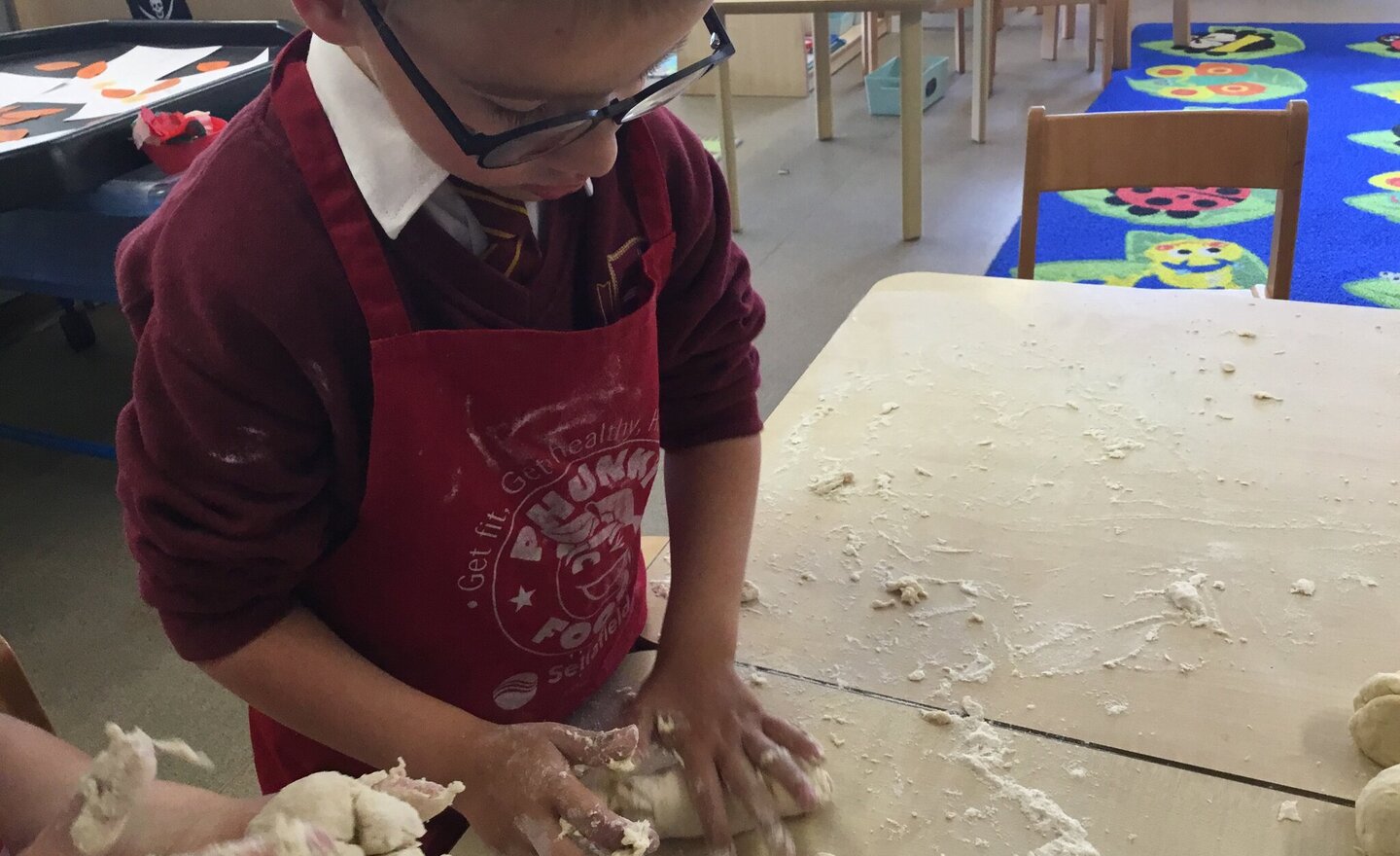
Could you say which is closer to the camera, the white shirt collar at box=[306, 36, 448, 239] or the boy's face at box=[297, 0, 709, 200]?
the boy's face at box=[297, 0, 709, 200]

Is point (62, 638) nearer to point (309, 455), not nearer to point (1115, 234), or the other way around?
point (309, 455)

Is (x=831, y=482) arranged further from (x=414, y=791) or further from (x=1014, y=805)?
(x=414, y=791)

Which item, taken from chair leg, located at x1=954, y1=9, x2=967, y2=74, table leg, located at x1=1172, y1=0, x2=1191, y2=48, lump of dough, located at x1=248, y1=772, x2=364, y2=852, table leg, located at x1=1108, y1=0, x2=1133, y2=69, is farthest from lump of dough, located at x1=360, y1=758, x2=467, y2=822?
table leg, located at x1=1172, y1=0, x2=1191, y2=48

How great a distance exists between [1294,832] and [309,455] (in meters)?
0.62

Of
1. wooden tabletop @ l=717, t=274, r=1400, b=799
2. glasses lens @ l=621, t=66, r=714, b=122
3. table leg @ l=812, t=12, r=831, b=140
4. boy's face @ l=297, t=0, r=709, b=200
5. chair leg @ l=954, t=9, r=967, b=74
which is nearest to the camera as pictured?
boy's face @ l=297, t=0, r=709, b=200

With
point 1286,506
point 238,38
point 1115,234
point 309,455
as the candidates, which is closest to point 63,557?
point 238,38

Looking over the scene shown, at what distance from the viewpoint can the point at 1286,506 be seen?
85cm

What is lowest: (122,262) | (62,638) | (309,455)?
(62,638)

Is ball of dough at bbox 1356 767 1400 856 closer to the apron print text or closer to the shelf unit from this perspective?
the apron print text

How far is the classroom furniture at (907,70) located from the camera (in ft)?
8.73

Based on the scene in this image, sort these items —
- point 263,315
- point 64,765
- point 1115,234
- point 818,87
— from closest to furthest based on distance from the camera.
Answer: point 263,315, point 64,765, point 1115,234, point 818,87

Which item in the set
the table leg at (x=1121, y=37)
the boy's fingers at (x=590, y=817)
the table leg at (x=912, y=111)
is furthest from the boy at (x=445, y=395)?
the table leg at (x=1121, y=37)

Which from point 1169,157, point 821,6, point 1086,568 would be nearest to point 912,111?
point 821,6

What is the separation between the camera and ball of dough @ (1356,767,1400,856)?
570 millimetres
